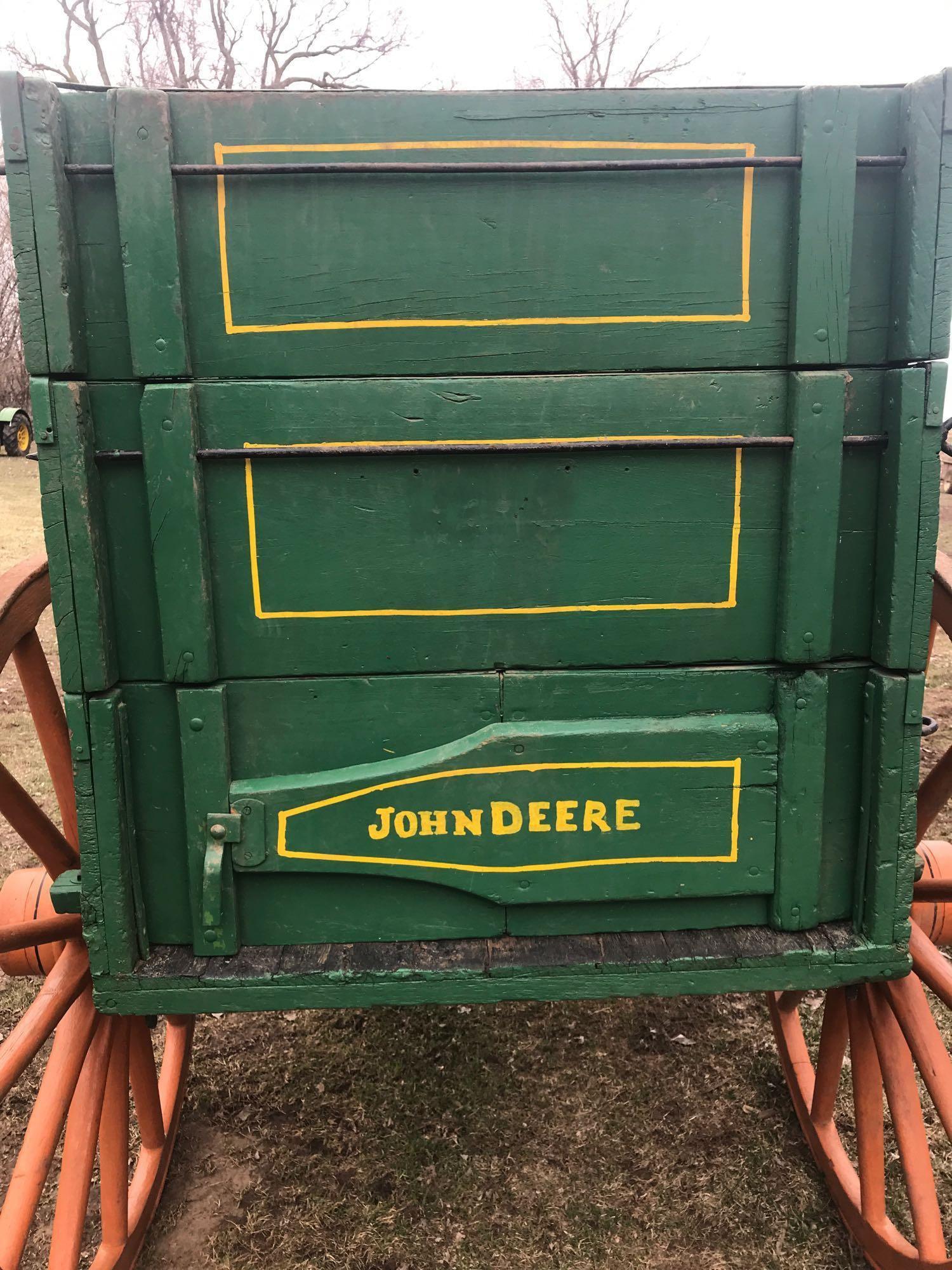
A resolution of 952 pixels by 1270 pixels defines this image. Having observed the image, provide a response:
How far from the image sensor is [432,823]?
1652 millimetres

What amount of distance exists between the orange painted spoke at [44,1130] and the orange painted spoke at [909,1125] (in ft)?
5.76

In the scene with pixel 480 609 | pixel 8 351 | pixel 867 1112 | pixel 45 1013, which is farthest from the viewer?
pixel 8 351

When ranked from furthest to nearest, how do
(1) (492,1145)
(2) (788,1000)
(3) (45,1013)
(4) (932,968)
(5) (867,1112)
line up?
(2) (788,1000)
(1) (492,1145)
(5) (867,1112)
(4) (932,968)
(3) (45,1013)

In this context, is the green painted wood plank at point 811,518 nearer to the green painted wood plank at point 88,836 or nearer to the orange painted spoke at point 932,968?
the orange painted spoke at point 932,968

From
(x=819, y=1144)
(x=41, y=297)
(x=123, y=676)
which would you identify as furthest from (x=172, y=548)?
(x=819, y=1144)

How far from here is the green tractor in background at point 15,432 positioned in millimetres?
15991

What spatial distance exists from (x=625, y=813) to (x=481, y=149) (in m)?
1.19

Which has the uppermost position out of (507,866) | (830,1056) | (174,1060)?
(507,866)

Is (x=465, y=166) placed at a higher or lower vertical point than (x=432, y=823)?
higher

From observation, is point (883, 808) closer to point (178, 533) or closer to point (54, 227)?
point (178, 533)

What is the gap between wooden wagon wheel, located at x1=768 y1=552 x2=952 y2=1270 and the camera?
191 centimetres

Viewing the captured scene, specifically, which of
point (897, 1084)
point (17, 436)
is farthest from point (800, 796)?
point (17, 436)

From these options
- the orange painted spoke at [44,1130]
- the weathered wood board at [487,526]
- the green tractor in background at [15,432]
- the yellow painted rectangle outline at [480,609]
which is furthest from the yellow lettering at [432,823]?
the green tractor in background at [15,432]

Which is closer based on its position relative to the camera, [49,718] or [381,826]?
[381,826]
